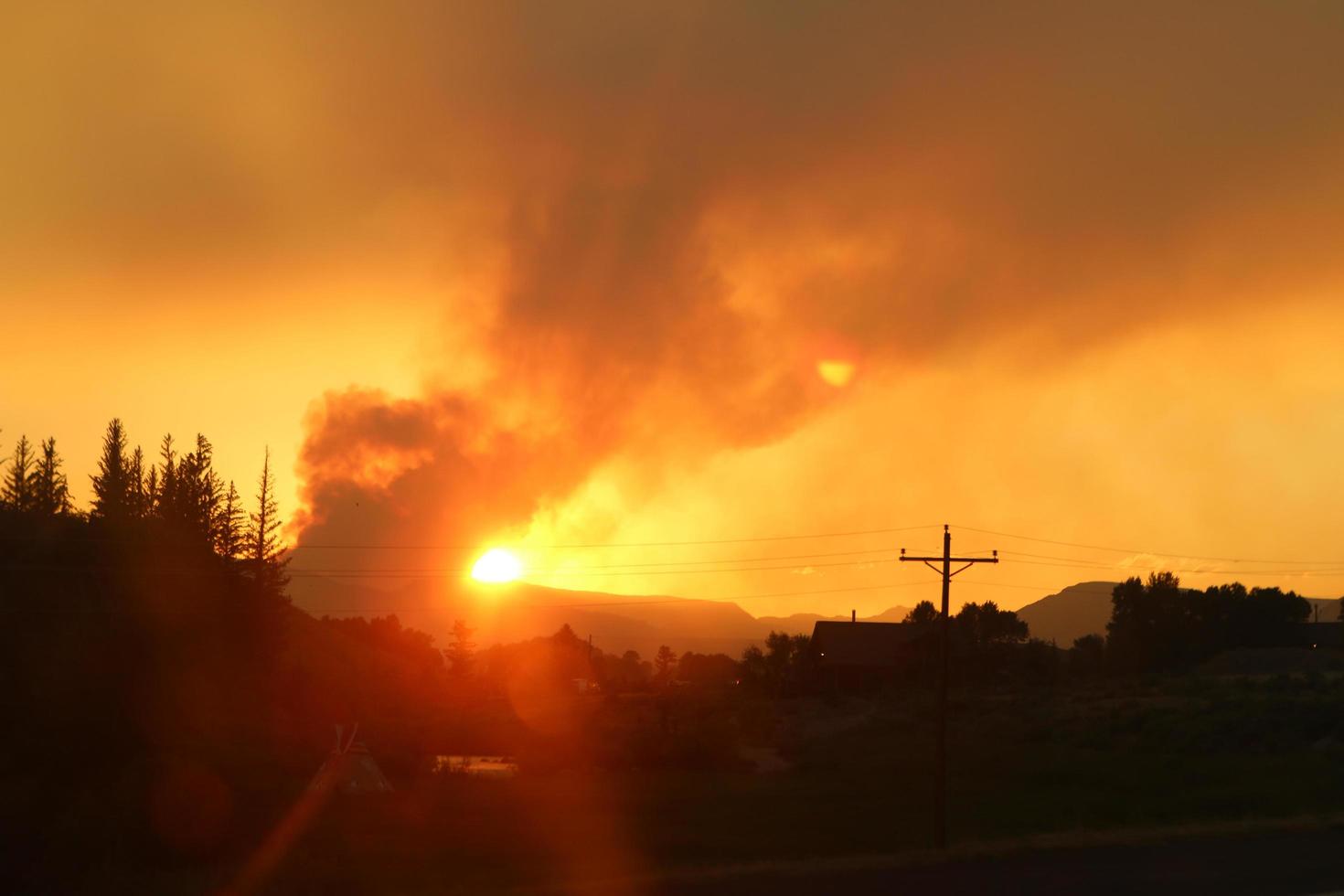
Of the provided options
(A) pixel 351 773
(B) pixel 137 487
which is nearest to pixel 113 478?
(B) pixel 137 487

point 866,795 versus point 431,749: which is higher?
point 866,795

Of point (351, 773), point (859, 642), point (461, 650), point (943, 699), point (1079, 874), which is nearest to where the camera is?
point (1079, 874)

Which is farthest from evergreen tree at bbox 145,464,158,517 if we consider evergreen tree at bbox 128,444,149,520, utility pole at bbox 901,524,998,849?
utility pole at bbox 901,524,998,849

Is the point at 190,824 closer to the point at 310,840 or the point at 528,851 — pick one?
the point at 310,840

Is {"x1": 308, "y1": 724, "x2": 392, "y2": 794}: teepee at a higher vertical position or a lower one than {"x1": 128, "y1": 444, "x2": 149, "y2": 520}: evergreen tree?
lower

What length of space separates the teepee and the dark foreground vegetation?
0.97 metres

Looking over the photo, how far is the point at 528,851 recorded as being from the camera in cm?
3428

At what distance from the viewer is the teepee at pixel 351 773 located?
48.9m

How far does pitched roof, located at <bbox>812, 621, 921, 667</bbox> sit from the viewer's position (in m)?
112

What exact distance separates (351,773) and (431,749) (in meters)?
29.5

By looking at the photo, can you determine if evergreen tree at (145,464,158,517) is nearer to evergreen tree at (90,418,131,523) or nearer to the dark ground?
evergreen tree at (90,418,131,523)

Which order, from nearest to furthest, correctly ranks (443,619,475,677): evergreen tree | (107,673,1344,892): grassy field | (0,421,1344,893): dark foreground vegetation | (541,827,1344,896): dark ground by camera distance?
(541,827,1344,896): dark ground < (107,673,1344,892): grassy field < (0,421,1344,893): dark foreground vegetation < (443,619,475,677): evergreen tree

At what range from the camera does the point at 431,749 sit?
265 feet

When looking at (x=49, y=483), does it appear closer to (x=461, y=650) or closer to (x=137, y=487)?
(x=137, y=487)
